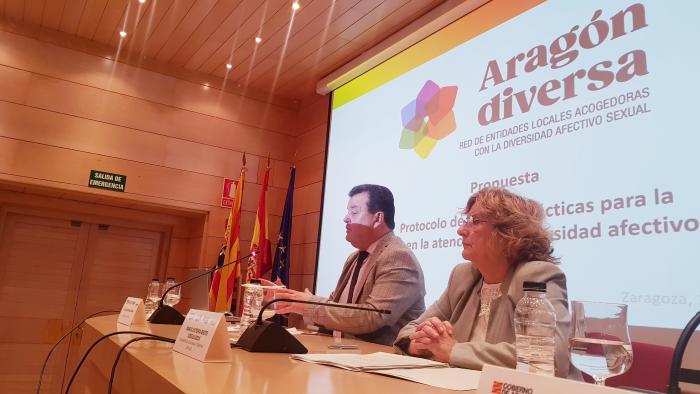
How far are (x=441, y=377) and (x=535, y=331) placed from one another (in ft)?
0.72

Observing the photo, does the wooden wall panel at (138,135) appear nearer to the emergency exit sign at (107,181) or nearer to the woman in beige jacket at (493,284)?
the emergency exit sign at (107,181)

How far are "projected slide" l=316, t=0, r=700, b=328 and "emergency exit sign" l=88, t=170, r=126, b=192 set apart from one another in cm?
236

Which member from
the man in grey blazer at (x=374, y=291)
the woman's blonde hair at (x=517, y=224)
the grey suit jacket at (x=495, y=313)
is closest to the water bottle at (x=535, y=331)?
the grey suit jacket at (x=495, y=313)

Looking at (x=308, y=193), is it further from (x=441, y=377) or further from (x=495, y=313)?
(x=441, y=377)

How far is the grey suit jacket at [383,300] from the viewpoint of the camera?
2047 mm

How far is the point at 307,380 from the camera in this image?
0.84m

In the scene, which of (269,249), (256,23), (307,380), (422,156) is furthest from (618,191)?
(269,249)

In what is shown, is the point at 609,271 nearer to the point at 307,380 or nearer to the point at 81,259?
the point at 307,380

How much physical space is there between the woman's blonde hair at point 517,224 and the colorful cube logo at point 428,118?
1.51m

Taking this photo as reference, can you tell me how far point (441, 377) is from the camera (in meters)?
0.97

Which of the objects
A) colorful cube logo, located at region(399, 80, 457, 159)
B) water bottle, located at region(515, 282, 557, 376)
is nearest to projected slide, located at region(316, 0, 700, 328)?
colorful cube logo, located at region(399, 80, 457, 159)

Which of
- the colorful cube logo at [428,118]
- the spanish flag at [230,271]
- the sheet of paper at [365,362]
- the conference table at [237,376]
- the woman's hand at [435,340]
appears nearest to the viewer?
the conference table at [237,376]

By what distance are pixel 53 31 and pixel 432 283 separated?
389cm

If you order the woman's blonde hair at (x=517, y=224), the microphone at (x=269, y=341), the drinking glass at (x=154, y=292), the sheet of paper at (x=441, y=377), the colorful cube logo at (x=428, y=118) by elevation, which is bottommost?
the sheet of paper at (x=441, y=377)
